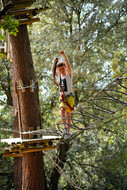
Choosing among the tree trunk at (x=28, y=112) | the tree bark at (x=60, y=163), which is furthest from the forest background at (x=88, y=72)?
the tree trunk at (x=28, y=112)

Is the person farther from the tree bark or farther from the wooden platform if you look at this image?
the tree bark

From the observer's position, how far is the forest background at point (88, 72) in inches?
291

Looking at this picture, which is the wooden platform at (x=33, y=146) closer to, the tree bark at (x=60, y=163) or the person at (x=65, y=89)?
the person at (x=65, y=89)

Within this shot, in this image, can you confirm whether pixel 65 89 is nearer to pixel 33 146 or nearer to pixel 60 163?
pixel 33 146

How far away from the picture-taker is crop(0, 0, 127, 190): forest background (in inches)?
291

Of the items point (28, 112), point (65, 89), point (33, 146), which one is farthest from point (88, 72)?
point (33, 146)

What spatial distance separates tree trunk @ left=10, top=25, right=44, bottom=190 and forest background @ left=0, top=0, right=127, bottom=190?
2011 millimetres

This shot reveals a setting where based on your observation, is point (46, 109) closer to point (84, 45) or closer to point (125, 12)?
point (84, 45)

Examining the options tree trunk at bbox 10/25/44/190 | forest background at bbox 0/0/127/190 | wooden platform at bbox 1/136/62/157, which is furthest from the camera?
forest background at bbox 0/0/127/190

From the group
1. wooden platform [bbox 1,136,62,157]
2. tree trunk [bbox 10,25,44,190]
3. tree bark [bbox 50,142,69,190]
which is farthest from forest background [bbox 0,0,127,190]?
wooden platform [bbox 1,136,62,157]

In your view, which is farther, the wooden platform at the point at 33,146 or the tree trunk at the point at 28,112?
the tree trunk at the point at 28,112

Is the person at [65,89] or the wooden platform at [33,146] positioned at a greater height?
the person at [65,89]

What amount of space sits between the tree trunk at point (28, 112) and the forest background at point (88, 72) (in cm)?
201

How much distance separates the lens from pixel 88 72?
8305 millimetres
